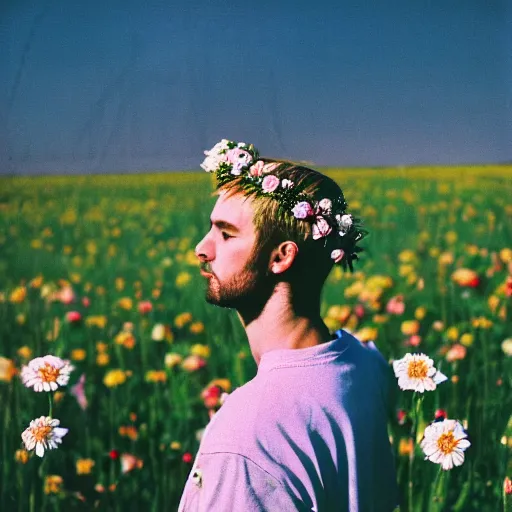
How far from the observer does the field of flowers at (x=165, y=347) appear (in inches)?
69.7

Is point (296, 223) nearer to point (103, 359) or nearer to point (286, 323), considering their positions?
point (286, 323)

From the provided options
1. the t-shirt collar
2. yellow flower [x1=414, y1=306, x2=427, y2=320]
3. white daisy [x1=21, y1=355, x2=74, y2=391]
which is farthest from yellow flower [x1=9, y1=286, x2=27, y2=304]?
the t-shirt collar

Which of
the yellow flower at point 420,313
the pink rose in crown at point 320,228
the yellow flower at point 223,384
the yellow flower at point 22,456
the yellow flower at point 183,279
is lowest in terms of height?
the yellow flower at point 22,456

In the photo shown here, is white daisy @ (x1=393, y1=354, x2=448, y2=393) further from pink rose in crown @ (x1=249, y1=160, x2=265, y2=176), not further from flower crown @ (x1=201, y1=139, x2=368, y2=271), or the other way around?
pink rose in crown @ (x1=249, y1=160, x2=265, y2=176)

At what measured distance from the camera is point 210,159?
1.41 meters

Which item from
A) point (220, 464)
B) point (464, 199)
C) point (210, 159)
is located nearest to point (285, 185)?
point (210, 159)

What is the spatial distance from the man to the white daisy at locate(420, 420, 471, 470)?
2.9 inches

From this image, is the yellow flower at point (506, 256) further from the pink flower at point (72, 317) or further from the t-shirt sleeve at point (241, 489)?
the t-shirt sleeve at point (241, 489)

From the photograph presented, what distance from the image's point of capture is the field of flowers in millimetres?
1771

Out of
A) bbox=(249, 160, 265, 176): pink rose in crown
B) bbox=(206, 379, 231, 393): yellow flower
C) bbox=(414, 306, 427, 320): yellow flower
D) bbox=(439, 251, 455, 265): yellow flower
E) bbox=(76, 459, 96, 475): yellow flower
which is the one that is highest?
bbox=(439, 251, 455, 265): yellow flower

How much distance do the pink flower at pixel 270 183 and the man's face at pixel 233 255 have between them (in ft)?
0.12

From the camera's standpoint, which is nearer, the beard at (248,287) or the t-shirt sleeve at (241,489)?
the t-shirt sleeve at (241,489)

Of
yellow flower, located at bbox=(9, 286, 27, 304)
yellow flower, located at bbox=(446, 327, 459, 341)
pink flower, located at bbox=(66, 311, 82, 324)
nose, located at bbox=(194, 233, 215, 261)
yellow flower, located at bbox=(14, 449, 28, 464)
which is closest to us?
nose, located at bbox=(194, 233, 215, 261)

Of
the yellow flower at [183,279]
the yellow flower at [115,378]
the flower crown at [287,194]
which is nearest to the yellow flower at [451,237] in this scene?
the yellow flower at [183,279]
